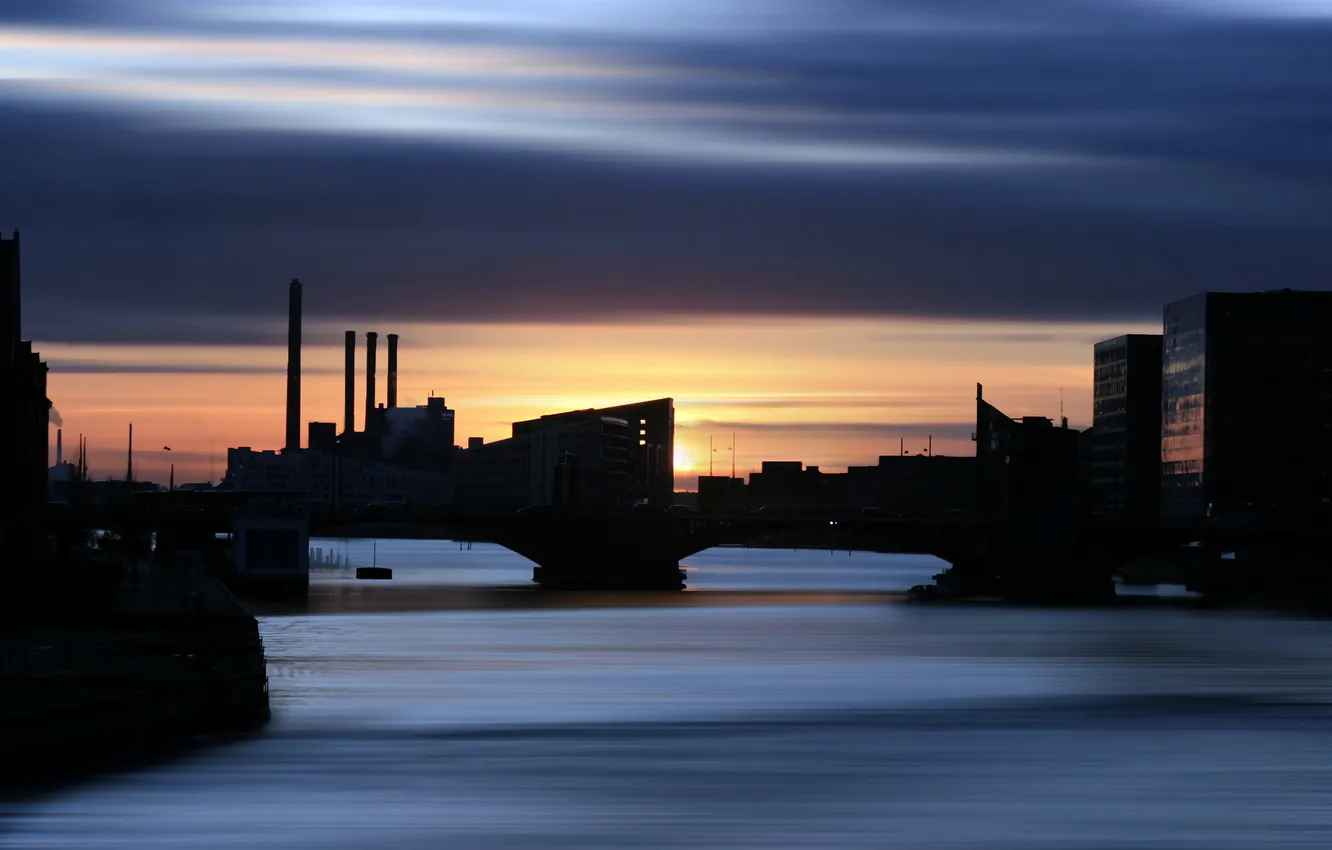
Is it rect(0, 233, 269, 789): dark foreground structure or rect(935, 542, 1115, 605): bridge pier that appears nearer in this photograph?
rect(0, 233, 269, 789): dark foreground structure

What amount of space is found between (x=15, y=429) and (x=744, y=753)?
78.1 metres

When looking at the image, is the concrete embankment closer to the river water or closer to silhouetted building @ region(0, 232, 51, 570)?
the river water

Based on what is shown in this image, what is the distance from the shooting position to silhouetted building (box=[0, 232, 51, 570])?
386 feet

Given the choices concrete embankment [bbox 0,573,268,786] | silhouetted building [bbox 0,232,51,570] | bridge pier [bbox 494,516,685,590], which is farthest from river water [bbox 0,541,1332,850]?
bridge pier [bbox 494,516,685,590]

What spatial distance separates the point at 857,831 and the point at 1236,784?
13.7 meters

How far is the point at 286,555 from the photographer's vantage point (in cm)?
17075

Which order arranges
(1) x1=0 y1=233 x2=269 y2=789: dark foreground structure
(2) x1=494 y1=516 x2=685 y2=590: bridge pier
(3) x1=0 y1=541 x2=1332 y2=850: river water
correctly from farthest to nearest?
(2) x1=494 y1=516 x2=685 y2=590: bridge pier
(1) x1=0 y1=233 x2=269 y2=789: dark foreground structure
(3) x1=0 y1=541 x2=1332 y2=850: river water

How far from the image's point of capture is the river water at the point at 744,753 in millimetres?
41438

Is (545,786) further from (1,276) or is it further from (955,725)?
(1,276)

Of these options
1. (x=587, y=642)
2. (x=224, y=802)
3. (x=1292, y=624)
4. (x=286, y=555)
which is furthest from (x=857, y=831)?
(x=286, y=555)

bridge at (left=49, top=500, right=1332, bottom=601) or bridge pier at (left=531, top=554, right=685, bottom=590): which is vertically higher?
bridge at (left=49, top=500, right=1332, bottom=601)

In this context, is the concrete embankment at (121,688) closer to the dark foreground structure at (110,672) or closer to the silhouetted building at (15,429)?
the dark foreground structure at (110,672)

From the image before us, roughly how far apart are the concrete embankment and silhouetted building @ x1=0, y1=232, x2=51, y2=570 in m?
46.7

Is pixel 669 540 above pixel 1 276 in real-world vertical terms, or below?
below
